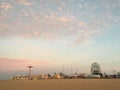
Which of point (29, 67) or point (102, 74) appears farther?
point (29, 67)

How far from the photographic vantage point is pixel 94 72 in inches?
5005

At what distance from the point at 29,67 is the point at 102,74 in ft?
146

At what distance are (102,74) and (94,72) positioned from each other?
7275 millimetres

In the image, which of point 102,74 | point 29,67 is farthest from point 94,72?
point 29,67

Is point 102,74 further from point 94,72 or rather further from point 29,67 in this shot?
point 29,67

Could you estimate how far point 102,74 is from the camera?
121 metres

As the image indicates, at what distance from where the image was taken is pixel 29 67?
12900cm

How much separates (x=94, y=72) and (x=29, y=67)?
132ft
